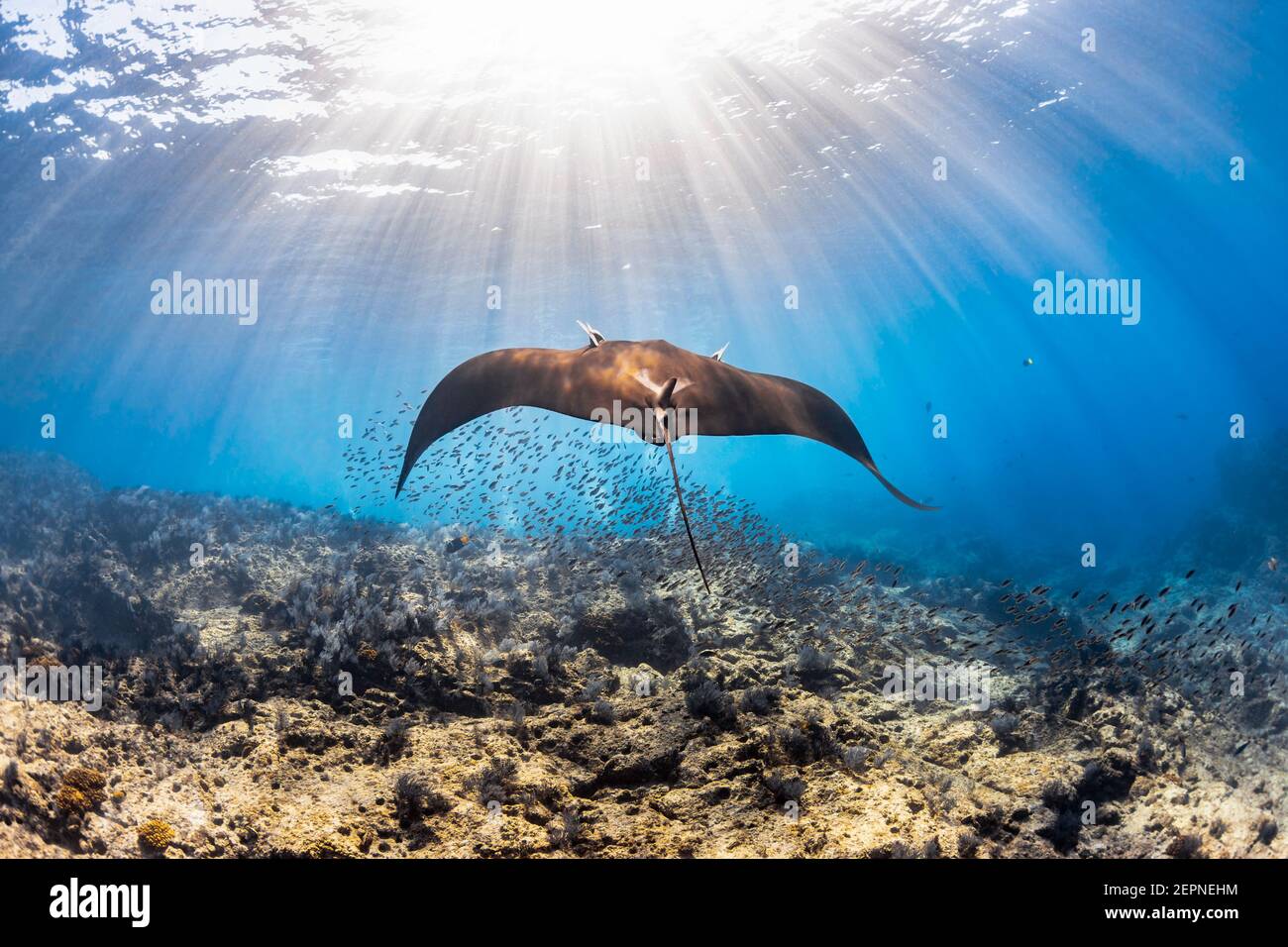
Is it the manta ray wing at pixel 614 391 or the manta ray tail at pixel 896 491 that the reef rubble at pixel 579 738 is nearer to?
the manta ray tail at pixel 896 491

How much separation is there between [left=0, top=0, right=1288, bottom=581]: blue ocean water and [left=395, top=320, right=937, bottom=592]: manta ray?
33.8 ft

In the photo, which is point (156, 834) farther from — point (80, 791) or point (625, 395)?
point (625, 395)

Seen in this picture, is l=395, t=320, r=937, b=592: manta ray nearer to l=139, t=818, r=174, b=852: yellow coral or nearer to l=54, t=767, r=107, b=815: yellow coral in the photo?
l=139, t=818, r=174, b=852: yellow coral

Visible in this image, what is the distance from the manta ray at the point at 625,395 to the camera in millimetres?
4535

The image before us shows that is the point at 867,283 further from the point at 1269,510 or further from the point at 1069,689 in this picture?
the point at 1069,689

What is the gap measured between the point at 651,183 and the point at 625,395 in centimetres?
2007

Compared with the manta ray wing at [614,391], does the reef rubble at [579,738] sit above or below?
below

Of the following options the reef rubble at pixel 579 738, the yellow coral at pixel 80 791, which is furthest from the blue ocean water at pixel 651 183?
the yellow coral at pixel 80 791

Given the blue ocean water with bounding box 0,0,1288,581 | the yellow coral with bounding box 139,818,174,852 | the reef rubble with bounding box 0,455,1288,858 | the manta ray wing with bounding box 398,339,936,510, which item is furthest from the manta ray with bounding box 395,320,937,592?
the blue ocean water with bounding box 0,0,1288,581

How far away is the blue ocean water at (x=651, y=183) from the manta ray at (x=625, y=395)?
10300mm

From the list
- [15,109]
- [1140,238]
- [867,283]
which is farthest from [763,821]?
[1140,238]

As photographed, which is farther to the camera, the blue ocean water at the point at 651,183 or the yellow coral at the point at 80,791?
the blue ocean water at the point at 651,183

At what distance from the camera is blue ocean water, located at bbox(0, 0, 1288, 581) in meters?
15.5
